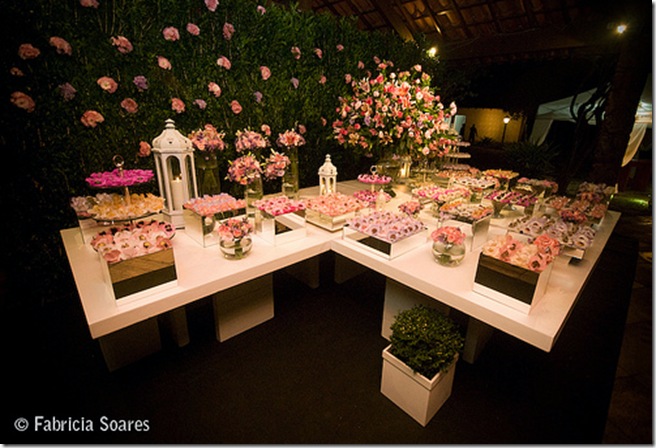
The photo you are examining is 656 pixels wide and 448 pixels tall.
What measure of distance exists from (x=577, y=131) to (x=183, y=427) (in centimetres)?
670

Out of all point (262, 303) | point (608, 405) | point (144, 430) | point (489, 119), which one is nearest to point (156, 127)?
point (262, 303)

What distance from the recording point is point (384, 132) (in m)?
2.45

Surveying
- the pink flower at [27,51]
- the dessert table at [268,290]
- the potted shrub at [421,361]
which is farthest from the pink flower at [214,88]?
the potted shrub at [421,361]

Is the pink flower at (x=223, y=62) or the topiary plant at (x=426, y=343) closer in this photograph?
the topiary plant at (x=426, y=343)

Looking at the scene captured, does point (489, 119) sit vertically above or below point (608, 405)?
above

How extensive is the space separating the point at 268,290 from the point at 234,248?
0.76 metres

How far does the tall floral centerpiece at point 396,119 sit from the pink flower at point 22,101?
2.02 m

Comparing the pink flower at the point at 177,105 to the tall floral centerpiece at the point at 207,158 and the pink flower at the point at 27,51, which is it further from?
the pink flower at the point at 27,51

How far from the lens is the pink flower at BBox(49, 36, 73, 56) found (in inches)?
70.9

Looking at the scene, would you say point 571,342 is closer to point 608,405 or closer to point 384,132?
point 608,405

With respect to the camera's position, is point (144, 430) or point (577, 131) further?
point (577, 131)

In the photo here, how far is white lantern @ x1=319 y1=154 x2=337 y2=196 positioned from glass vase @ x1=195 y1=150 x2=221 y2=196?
0.81 meters

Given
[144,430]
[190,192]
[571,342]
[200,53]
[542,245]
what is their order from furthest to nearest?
[200,53], [571,342], [190,192], [144,430], [542,245]

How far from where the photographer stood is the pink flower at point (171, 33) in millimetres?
2152
